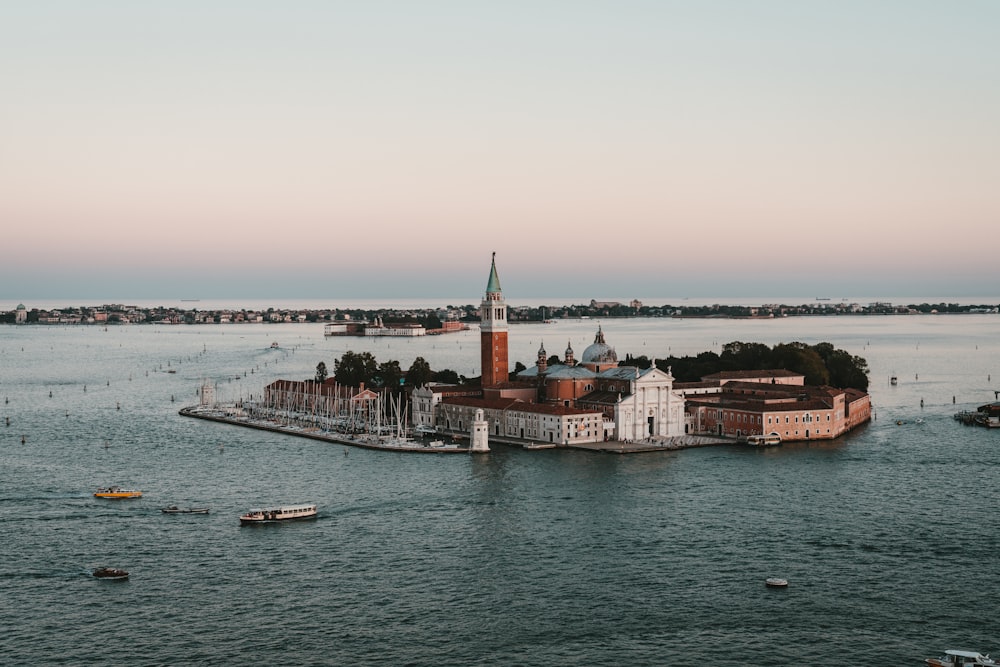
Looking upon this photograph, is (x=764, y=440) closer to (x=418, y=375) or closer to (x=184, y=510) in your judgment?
(x=418, y=375)

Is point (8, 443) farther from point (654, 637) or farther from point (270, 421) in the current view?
point (654, 637)

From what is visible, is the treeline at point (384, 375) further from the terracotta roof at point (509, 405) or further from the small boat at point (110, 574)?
the small boat at point (110, 574)

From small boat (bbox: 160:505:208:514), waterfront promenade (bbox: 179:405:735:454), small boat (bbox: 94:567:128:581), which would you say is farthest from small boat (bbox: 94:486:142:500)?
waterfront promenade (bbox: 179:405:735:454)

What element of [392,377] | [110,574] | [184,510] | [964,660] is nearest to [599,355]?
[392,377]

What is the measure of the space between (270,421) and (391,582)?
30.6 m

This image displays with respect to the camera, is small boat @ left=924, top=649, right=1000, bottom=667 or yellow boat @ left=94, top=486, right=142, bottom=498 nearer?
small boat @ left=924, top=649, right=1000, bottom=667

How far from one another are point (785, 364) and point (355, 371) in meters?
22.8

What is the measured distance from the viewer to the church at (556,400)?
4434 cm

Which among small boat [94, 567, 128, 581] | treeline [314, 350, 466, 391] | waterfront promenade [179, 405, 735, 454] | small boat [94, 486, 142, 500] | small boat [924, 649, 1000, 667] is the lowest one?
small boat [924, 649, 1000, 667]

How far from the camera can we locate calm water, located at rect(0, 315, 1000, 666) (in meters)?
19.5

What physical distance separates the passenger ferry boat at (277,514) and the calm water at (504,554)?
47 cm

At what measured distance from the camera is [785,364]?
59.0m

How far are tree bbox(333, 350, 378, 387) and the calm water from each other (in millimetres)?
12976

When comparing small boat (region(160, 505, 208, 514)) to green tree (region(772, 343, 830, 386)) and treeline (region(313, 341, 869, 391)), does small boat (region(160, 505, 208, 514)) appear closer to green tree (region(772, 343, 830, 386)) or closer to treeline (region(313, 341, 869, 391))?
treeline (region(313, 341, 869, 391))
